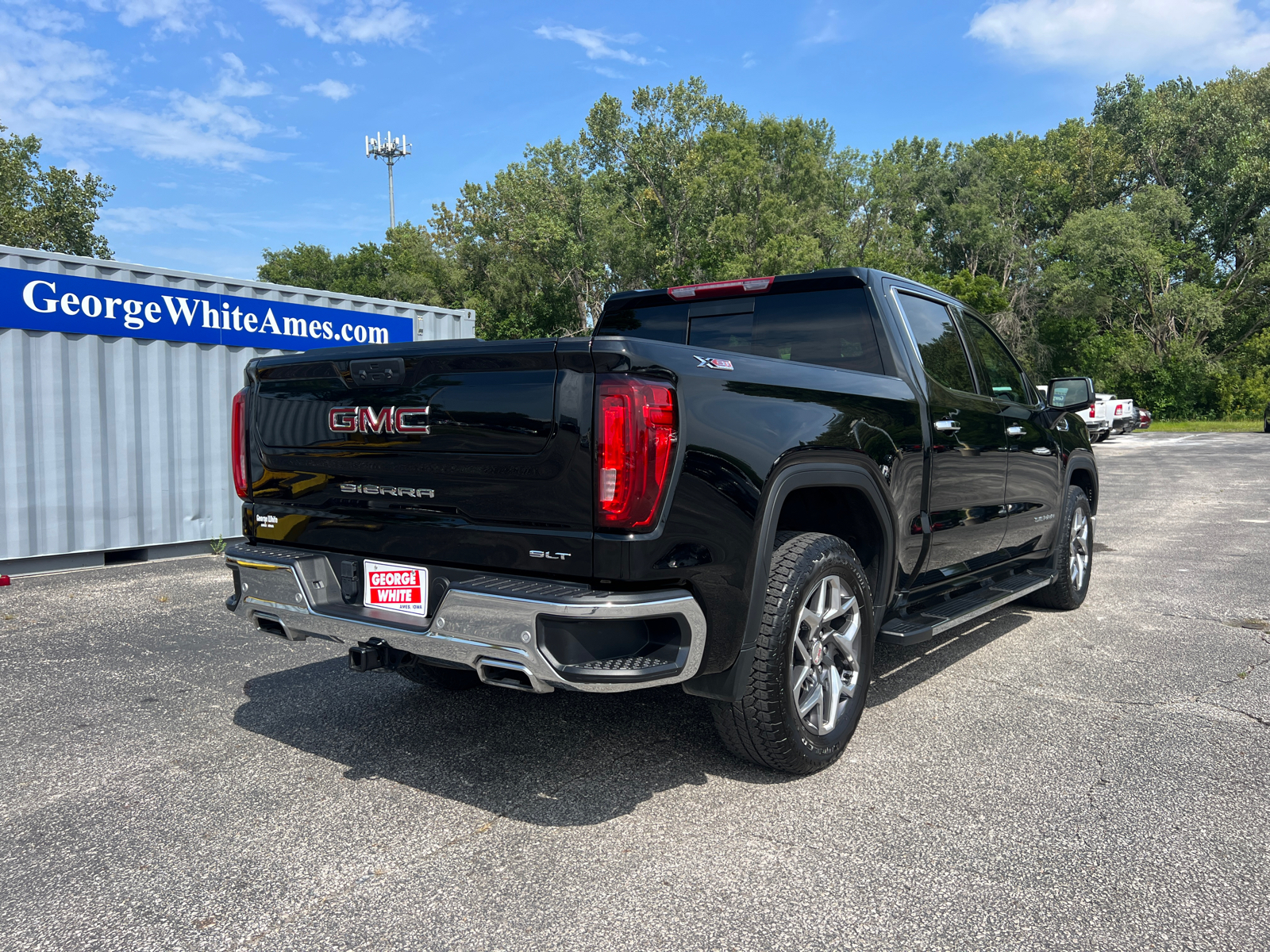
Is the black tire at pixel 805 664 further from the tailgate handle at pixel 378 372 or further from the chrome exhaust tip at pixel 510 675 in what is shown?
the tailgate handle at pixel 378 372

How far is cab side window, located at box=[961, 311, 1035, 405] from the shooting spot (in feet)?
16.7

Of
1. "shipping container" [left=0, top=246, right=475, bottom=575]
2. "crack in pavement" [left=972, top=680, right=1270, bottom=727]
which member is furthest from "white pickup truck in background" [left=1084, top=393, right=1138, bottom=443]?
"crack in pavement" [left=972, top=680, right=1270, bottom=727]

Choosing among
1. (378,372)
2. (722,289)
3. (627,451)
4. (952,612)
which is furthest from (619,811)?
(722,289)

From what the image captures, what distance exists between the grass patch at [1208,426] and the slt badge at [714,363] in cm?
3912

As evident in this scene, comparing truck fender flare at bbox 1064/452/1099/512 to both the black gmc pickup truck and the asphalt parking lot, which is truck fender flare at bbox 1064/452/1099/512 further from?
the black gmc pickup truck

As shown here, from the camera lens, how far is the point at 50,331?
8.24m

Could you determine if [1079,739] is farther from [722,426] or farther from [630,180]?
[630,180]

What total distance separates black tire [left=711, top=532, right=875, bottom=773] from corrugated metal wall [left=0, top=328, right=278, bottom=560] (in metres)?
7.53

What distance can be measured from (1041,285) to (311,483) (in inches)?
2059

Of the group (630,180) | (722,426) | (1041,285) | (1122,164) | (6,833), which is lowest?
(6,833)

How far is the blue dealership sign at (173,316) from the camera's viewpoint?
317 inches

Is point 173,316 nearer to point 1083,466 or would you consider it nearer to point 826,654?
point 826,654

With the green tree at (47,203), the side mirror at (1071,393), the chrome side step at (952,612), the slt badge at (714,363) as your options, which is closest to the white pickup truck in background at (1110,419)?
the side mirror at (1071,393)

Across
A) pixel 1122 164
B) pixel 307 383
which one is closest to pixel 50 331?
pixel 307 383
